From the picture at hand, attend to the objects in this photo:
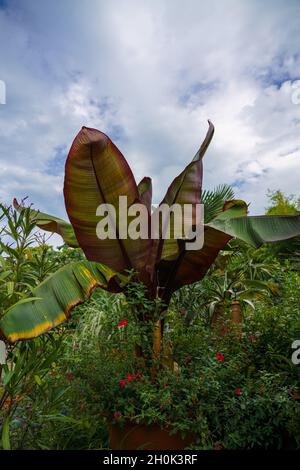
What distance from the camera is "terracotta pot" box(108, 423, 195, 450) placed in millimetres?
2842

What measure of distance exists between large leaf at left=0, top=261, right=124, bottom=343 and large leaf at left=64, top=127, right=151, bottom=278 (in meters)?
0.15

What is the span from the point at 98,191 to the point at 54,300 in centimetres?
91

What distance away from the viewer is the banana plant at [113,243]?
114 inches

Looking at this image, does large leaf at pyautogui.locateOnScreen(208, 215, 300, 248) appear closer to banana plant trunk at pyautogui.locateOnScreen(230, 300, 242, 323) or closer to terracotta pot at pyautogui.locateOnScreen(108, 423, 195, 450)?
terracotta pot at pyautogui.locateOnScreen(108, 423, 195, 450)

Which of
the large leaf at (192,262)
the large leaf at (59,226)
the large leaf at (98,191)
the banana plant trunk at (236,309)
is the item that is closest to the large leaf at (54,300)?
the large leaf at (98,191)

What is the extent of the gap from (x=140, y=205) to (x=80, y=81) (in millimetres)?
1739

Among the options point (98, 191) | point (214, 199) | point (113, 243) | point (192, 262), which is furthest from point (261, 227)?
point (214, 199)

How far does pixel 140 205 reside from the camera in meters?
3.20

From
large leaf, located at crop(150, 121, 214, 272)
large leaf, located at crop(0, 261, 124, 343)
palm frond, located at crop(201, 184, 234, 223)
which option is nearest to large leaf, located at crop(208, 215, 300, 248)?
large leaf, located at crop(150, 121, 214, 272)

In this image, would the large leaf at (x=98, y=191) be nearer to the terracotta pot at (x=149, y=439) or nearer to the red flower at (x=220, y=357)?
the red flower at (x=220, y=357)

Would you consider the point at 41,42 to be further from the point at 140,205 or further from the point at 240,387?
the point at 240,387

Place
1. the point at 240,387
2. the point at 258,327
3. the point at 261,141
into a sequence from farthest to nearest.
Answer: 1. the point at 261,141
2. the point at 258,327
3. the point at 240,387

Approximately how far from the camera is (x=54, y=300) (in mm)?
2963
